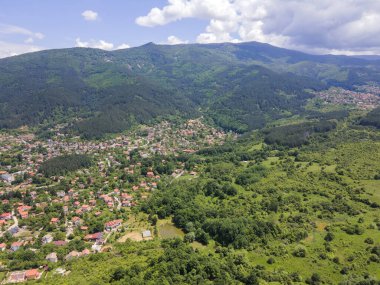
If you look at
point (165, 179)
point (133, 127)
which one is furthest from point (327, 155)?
point (133, 127)

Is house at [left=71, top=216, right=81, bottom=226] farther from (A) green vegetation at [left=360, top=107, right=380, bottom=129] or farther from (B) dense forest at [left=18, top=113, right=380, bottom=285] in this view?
(A) green vegetation at [left=360, top=107, right=380, bottom=129]

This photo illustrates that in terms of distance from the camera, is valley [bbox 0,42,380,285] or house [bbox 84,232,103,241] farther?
house [bbox 84,232,103,241]

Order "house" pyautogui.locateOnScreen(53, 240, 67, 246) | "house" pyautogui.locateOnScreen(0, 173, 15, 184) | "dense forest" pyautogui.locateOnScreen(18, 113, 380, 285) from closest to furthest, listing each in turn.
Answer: "dense forest" pyautogui.locateOnScreen(18, 113, 380, 285), "house" pyautogui.locateOnScreen(53, 240, 67, 246), "house" pyautogui.locateOnScreen(0, 173, 15, 184)

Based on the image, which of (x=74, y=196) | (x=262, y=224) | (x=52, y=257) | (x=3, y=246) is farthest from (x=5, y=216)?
(x=262, y=224)

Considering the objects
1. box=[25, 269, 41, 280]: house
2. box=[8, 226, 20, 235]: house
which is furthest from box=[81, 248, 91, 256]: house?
box=[8, 226, 20, 235]: house

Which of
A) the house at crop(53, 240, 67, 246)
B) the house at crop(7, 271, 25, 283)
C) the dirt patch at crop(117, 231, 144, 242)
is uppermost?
the house at crop(7, 271, 25, 283)

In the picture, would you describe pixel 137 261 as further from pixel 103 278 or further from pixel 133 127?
pixel 133 127

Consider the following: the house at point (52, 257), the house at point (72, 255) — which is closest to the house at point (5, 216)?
the house at point (52, 257)
